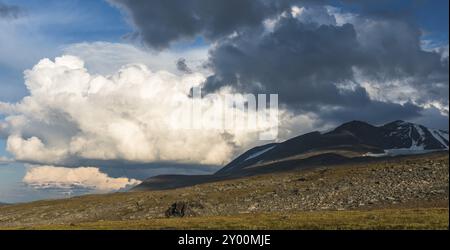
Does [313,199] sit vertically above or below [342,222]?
below

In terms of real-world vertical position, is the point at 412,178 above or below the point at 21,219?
above

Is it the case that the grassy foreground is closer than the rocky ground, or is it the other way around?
the grassy foreground

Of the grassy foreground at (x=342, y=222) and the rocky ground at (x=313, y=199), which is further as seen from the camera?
the rocky ground at (x=313, y=199)

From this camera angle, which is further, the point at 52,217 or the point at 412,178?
the point at 52,217

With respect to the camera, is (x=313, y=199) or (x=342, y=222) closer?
(x=342, y=222)
